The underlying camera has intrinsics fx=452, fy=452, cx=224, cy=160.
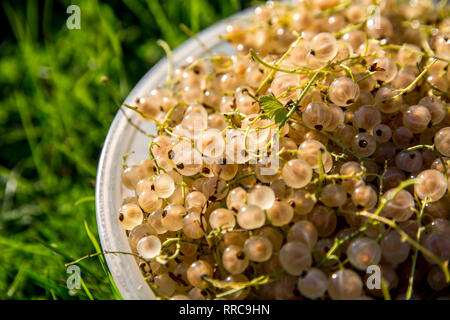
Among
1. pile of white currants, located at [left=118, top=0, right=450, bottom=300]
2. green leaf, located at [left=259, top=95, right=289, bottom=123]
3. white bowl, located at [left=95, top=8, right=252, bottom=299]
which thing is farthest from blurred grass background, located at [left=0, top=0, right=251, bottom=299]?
green leaf, located at [left=259, top=95, right=289, bottom=123]

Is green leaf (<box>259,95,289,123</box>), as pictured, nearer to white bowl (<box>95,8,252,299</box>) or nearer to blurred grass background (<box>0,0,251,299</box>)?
white bowl (<box>95,8,252,299</box>)

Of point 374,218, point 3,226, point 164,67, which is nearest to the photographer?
point 374,218

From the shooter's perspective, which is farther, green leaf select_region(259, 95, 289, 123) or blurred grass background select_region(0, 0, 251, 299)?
blurred grass background select_region(0, 0, 251, 299)

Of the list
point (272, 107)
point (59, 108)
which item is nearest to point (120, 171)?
point (272, 107)

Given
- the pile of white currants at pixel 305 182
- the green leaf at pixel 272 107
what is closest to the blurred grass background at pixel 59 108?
the pile of white currants at pixel 305 182
